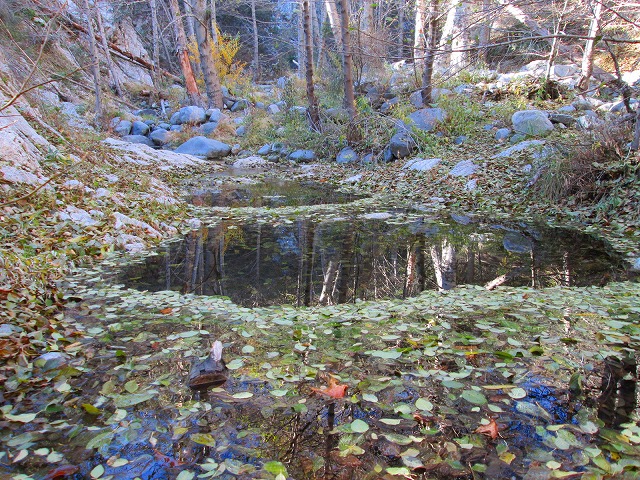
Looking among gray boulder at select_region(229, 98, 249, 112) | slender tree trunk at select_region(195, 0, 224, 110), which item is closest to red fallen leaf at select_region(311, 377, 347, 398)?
slender tree trunk at select_region(195, 0, 224, 110)

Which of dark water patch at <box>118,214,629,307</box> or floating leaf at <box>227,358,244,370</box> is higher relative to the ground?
dark water patch at <box>118,214,629,307</box>

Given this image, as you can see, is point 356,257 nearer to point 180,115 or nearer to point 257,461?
point 257,461

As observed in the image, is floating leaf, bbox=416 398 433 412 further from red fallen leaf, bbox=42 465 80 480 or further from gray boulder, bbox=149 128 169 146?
gray boulder, bbox=149 128 169 146

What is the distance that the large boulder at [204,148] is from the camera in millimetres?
12828

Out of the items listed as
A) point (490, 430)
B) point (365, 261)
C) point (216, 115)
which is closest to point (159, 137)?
point (216, 115)

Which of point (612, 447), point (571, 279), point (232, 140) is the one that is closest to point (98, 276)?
point (612, 447)

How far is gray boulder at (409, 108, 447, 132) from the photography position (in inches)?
388

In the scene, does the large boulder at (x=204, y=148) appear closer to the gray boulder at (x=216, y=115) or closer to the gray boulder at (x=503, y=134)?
the gray boulder at (x=216, y=115)

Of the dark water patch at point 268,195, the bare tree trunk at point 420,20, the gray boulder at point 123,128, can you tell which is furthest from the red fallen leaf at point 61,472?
the gray boulder at point 123,128

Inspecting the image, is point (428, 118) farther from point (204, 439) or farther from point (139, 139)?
point (204, 439)

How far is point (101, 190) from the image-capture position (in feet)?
16.1

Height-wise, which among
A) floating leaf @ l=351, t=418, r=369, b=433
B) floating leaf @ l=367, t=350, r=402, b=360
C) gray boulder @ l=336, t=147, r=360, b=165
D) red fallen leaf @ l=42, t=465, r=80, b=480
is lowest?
red fallen leaf @ l=42, t=465, r=80, b=480

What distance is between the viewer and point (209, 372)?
6.20 ft

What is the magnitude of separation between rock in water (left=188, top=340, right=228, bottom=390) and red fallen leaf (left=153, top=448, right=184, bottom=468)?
0.40 m
